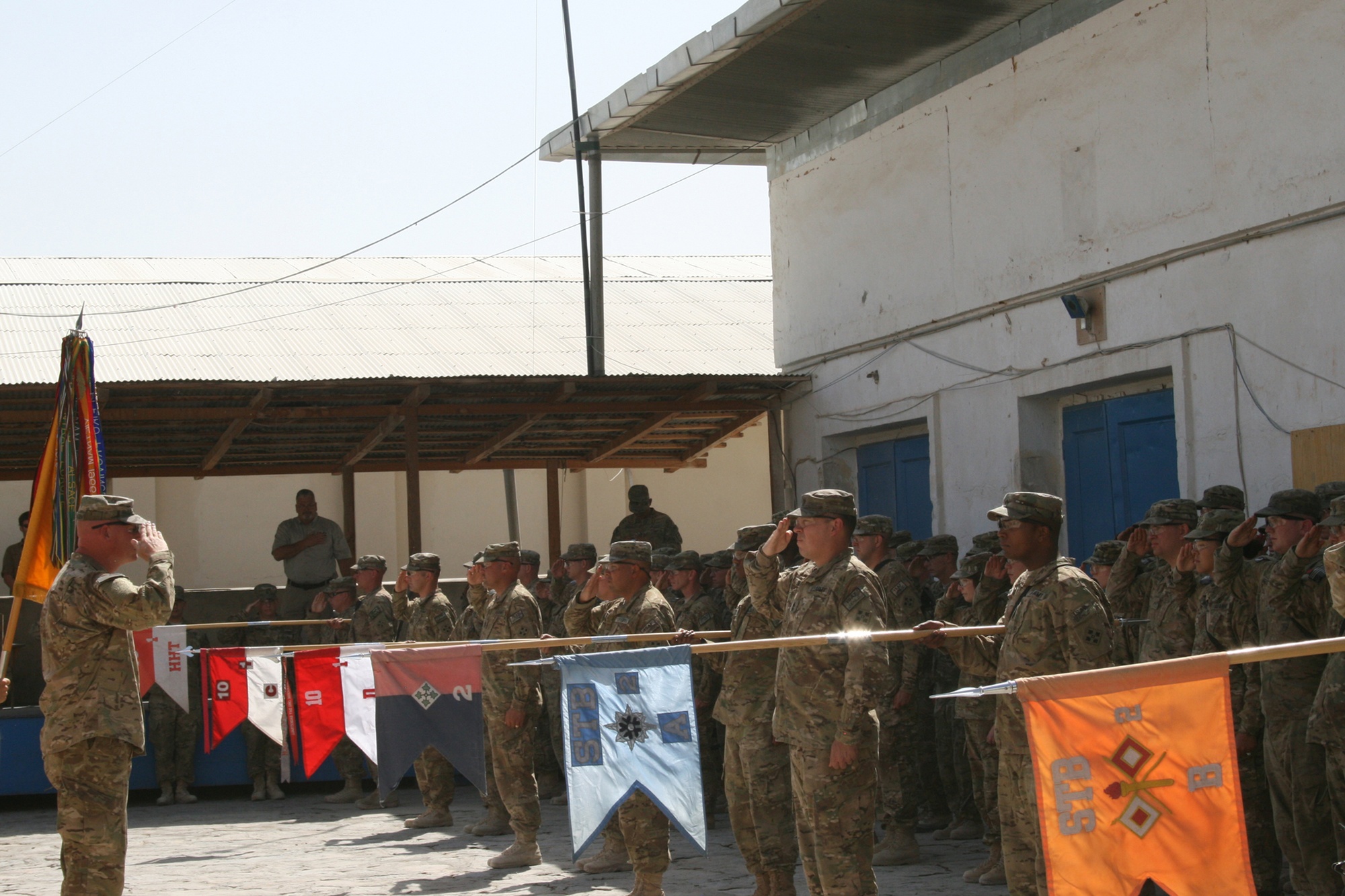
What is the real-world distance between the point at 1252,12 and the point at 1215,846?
635 cm

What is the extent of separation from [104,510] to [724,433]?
9953mm

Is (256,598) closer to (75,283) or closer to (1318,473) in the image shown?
(75,283)

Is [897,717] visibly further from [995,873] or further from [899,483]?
[899,483]

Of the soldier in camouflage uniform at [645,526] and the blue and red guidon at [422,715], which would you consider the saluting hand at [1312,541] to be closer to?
the blue and red guidon at [422,715]

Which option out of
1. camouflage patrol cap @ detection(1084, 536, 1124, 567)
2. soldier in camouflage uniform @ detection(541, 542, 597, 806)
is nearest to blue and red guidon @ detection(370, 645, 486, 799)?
soldier in camouflage uniform @ detection(541, 542, 597, 806)

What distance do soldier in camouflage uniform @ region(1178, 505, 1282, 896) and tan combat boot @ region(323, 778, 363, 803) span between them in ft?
25.5

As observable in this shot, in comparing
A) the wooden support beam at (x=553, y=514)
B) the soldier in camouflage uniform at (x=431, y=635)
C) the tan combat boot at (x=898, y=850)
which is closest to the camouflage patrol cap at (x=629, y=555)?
the tan combat boot at (x=898, y=850)

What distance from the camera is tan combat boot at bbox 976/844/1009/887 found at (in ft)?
25.1

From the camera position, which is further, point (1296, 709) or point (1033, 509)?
point (1296, 709)

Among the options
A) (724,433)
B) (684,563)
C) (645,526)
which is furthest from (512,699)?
(724,433)

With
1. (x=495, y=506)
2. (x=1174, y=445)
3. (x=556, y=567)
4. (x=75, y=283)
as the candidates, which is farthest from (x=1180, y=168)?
(x=495, y=506)

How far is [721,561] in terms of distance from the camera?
10.6 m

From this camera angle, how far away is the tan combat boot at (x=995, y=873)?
7.66 meters

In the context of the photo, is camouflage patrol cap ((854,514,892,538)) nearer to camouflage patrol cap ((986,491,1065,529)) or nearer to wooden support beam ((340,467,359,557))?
camouflage patrol cap ((986,491,1065,529))
